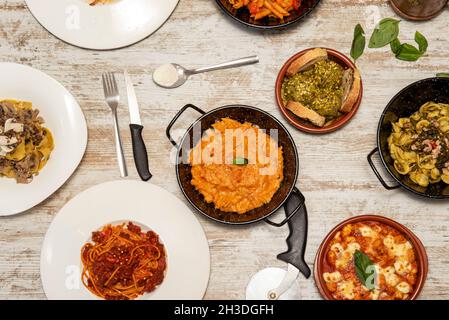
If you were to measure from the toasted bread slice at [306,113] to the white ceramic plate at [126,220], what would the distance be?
2.48ft

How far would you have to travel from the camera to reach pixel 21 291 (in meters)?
3.15

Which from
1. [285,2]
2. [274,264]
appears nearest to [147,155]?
[274,264]

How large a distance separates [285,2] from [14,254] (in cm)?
197

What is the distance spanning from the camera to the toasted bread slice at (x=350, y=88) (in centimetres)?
300

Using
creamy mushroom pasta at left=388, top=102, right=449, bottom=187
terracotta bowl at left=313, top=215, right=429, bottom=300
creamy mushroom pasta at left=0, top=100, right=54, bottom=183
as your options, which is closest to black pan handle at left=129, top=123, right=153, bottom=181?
creamy mushroom pasta at left=0, top=100, right=54, bottom=183

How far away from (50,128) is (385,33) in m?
1.84

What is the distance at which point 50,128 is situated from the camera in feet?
10.3

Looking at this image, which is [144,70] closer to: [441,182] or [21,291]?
[21,291]

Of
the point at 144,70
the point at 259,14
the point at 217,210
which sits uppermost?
the point at 259,14

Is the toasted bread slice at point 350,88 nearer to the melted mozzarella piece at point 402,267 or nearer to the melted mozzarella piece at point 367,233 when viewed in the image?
the melted mozzarella piece at point 367,233

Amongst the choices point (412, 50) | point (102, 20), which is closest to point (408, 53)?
point (412, 50)

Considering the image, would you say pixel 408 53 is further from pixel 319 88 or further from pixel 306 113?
pixel 306 113

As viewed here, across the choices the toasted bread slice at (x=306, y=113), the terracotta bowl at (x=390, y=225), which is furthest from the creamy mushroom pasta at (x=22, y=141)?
the terracotta bowl at (x=390, y=225)

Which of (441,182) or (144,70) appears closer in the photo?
(441,182)
